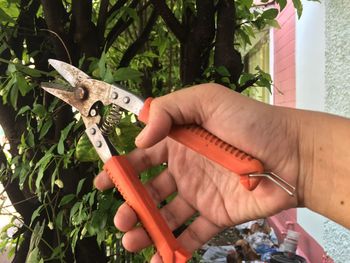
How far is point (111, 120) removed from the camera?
0.83m

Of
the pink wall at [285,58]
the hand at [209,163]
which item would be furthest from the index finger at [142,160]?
the pink wall at [285,58]

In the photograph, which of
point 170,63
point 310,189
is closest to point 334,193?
point 310,189

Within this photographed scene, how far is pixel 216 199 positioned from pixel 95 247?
0.31 m

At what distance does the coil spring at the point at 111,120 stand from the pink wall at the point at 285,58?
223cm

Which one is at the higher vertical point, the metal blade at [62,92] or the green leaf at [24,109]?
the metal blade at [62,92]

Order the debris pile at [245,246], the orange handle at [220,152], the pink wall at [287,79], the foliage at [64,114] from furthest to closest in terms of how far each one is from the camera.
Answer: the pink wall at [287,79] → the debris pile at [245,246] → the foliage at [64,114] → the orange handle at [220,152]

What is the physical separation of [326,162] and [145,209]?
0.34m

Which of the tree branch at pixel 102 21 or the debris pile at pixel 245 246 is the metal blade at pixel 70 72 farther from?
the debris pile at pixel 245 246

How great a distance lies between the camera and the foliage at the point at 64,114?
0.88 meters

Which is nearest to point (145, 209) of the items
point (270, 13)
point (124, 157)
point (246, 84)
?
point (124, 157)

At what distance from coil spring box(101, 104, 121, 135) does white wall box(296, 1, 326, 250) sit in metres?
1.61

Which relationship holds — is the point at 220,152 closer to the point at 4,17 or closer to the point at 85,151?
the point at 85,151

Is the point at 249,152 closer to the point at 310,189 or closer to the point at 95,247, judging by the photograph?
the point at 310,189

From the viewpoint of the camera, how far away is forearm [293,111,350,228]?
794 mm
